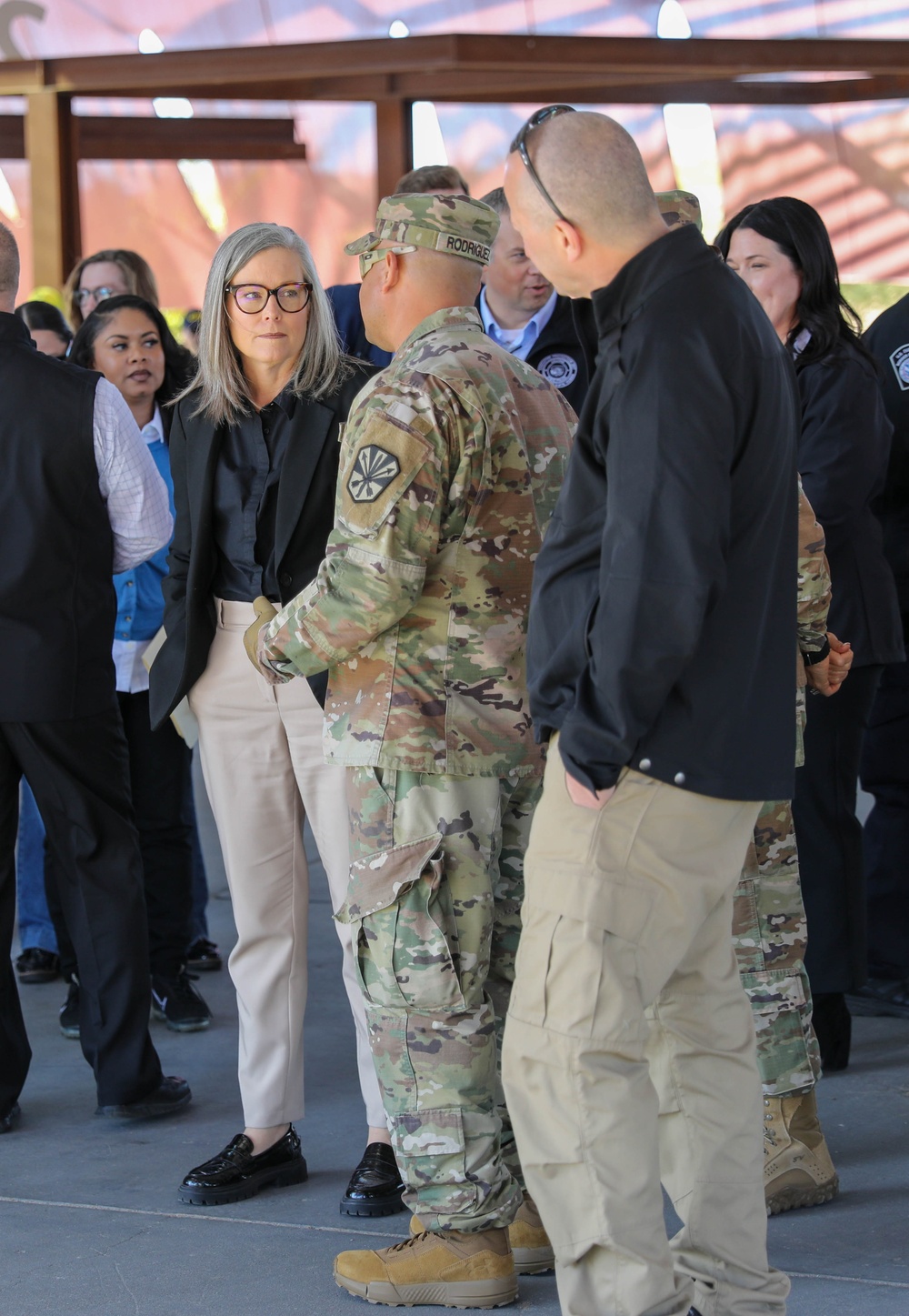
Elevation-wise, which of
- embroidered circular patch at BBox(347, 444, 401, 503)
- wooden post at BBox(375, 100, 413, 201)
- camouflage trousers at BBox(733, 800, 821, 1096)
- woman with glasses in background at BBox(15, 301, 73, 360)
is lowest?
camouflage trousers at BBox(733, 800, 821, 1096)

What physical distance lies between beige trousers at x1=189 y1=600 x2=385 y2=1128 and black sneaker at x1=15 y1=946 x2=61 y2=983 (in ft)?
5.91

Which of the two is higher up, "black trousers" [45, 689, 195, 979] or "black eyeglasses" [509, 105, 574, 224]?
"black eyeglasses" [509, 105, 574, 224]

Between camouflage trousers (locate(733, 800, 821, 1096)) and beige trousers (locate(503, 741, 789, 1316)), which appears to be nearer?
beige trousers (locate(503, 741, 789, 1316))

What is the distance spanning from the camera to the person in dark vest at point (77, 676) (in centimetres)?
A: 347

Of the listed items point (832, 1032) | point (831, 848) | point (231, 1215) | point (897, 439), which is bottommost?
point (231, 1215)

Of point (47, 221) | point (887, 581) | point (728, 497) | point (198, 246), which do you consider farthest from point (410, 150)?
point (728, 497)

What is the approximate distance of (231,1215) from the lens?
3.11m

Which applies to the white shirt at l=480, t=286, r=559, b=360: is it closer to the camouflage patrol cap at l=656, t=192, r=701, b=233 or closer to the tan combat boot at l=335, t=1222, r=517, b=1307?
the camouflage patrol cap at l=656, t=192, r=701, b=233

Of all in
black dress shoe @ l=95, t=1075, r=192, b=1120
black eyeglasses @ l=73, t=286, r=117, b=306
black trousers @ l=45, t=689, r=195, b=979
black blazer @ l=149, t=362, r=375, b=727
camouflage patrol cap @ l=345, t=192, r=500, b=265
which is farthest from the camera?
black eyeglasses @ l=73, t=286, r=117, b=306

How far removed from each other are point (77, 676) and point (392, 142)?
4658 millimetres

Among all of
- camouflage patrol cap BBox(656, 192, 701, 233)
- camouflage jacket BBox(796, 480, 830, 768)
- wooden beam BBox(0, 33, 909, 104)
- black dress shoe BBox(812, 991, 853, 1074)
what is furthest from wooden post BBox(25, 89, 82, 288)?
camouflage jacket BBox(796, 480, 830, 768)

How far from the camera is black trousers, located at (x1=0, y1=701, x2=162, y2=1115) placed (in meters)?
3.57

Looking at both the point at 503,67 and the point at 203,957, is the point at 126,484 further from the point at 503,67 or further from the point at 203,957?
the point at 503,67

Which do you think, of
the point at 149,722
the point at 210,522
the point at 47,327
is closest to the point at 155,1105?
the point at 149,722
